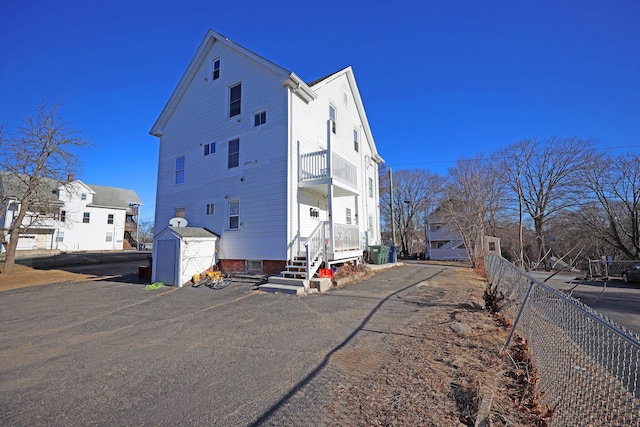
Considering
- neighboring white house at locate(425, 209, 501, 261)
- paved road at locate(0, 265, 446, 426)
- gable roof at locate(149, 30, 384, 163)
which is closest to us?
paved road at locate(0, 265, 446, 426)

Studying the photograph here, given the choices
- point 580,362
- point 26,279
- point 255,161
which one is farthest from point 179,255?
point 580,362

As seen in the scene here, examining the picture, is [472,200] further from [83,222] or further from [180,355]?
[83,222]

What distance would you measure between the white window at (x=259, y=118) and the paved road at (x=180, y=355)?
7.47m

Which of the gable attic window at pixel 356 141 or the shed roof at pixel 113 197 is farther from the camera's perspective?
the shed roof at pixel 113 197

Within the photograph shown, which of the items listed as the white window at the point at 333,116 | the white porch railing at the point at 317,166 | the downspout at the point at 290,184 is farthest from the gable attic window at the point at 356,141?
the downspout at the point at 290,184

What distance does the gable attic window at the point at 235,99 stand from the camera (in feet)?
42.9

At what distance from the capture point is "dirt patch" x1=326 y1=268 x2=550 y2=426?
261 cm

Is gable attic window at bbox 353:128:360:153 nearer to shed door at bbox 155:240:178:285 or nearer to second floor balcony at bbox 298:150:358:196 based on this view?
second floor balcony at bbox 298:150:358:196

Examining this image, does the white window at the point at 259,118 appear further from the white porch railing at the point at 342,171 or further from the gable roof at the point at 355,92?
the white porch railing at the point at 342,171

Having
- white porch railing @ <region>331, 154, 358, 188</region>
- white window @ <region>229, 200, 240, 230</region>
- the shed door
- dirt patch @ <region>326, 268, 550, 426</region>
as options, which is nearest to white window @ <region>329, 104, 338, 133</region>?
white porch railing @ <region>331, 154, 358, 188</region>

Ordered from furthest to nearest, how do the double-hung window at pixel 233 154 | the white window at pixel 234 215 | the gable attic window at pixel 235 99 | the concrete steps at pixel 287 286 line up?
the gable attic window at pixel 235 99, the double-hung window at pixel 233 154, the white window at pixel 234 215, the concrete steps at pixel 287 286

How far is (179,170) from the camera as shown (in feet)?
48.3

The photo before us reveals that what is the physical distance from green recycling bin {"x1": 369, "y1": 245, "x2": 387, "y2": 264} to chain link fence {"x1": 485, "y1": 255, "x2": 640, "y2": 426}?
11.7m

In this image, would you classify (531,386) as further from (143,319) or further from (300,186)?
(300,186)
